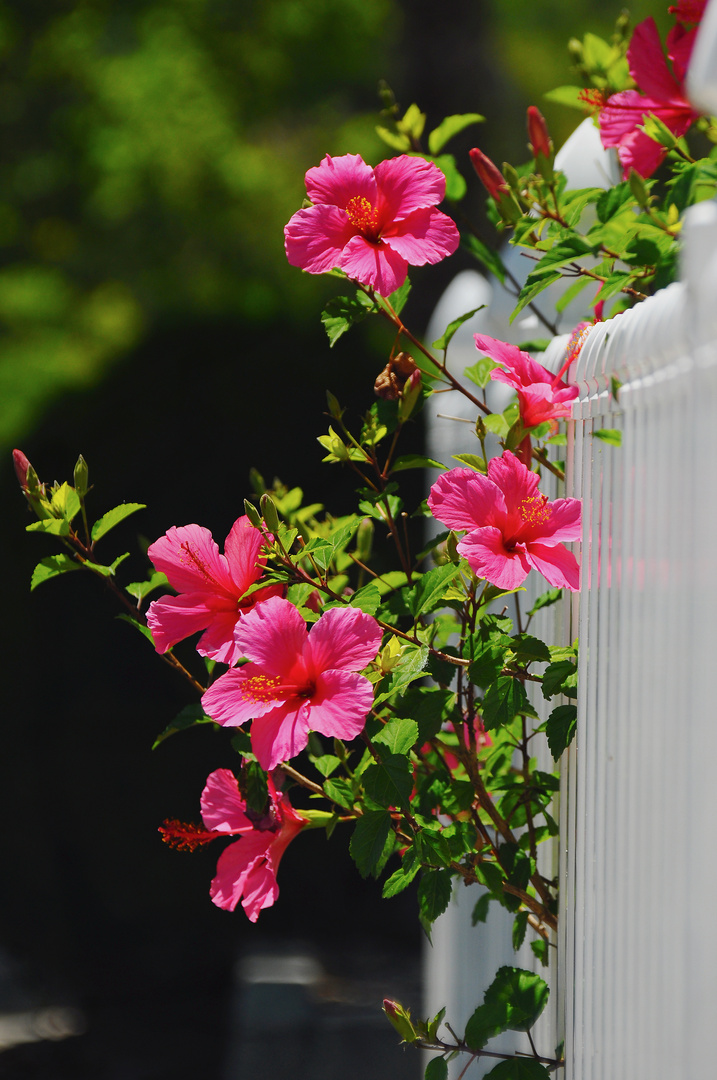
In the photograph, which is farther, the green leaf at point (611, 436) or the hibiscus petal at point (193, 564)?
the hibiscus petal at point (193, 564)

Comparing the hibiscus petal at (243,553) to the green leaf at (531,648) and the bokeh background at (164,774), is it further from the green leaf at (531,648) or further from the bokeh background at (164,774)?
the bokeh background at (164,774)

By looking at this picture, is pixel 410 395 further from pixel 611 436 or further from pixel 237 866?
pixel 237 866

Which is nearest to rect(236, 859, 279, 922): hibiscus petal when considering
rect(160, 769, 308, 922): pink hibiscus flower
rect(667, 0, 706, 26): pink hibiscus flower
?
rect(160, 769, 308, 922): pink hibiscus flower

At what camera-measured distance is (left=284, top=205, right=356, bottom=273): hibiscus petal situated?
1027 millimetres

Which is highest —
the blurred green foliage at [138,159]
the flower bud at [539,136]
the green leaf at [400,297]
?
the blurred green foliage at [138,159]

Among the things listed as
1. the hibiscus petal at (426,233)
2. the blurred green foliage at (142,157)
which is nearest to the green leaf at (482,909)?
the hibiscus petal at (426,233)

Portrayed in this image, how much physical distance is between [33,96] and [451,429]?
5419 millimetres

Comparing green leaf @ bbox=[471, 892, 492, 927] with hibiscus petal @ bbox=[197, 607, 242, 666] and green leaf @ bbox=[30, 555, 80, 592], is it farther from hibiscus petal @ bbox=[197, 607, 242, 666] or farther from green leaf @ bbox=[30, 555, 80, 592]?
green leaf @ bbox=[30, 555, 80, 592]

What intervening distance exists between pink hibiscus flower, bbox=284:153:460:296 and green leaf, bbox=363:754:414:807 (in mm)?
469

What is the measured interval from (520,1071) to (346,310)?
821 mm

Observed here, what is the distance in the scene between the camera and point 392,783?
37.9 inches

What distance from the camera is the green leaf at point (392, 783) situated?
96 centimetres

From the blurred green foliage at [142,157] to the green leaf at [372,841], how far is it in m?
5.09

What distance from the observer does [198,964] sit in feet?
12.6
